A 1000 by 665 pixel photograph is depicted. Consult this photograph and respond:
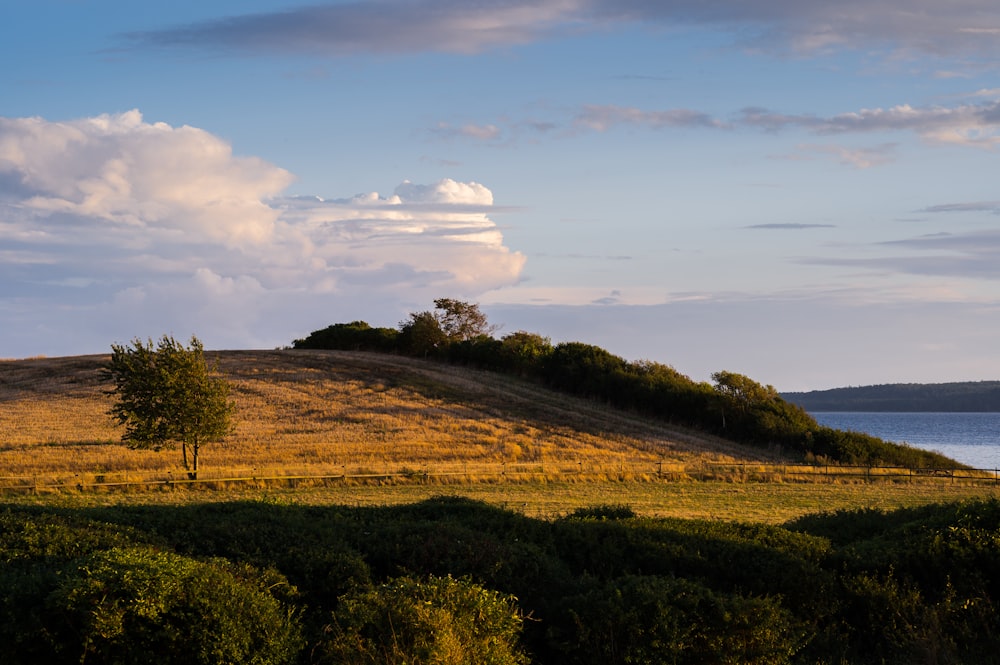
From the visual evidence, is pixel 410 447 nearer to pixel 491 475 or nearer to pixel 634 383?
pixel 491 475

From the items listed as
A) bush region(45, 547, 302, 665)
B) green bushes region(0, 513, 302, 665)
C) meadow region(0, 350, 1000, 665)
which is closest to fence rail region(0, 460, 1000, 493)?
meadow region(0, 350, 1000, 665)

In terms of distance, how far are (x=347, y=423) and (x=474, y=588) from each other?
5119 centimetres

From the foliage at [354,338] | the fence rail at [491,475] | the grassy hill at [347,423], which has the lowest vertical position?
the fence rail at [491,475]

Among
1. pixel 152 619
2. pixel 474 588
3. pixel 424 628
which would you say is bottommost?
pixel 424 628

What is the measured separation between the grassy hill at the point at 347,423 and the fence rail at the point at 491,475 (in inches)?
56.9

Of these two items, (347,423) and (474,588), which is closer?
(474,588)

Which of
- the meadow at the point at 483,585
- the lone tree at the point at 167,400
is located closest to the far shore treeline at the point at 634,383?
the lone tree at the point at 167,400

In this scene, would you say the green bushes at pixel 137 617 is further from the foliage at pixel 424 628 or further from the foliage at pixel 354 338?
the foliage at pixel 354 338

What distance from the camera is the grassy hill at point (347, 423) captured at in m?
46.5

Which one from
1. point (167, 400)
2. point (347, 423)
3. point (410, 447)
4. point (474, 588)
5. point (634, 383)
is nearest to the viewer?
point (474, 588)

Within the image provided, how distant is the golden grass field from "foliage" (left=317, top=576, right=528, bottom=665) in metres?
20.9

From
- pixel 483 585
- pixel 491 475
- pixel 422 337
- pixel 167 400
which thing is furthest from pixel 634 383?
pixel 483 585

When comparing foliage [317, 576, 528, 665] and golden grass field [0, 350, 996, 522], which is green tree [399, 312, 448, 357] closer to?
golden grass field [0, 350, 996, 522]

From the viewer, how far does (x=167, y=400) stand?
42.2 m
